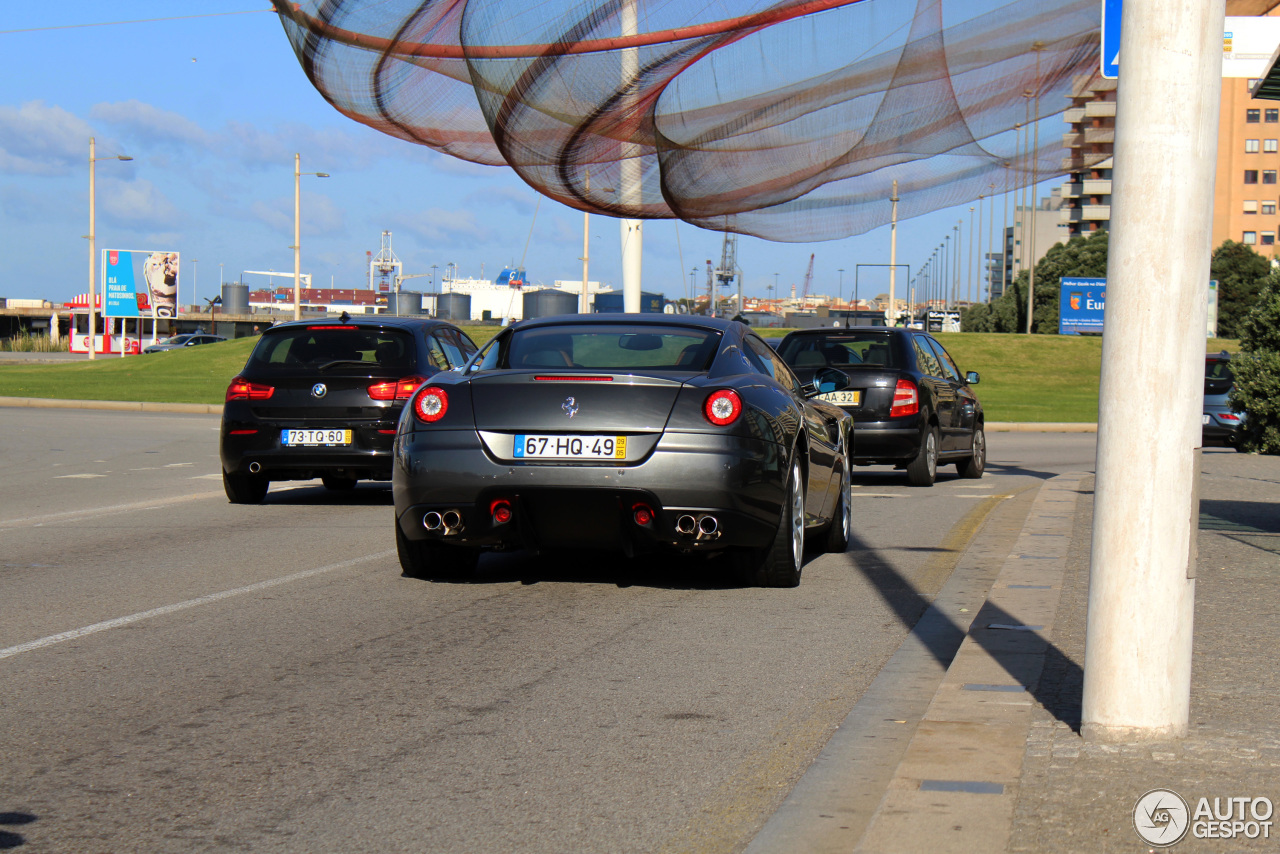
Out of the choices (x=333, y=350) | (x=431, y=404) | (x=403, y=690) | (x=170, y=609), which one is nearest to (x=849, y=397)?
(x=333, y=350)

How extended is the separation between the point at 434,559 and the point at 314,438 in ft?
13.9

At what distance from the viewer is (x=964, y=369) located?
49.2 metres

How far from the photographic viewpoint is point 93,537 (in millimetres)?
9477

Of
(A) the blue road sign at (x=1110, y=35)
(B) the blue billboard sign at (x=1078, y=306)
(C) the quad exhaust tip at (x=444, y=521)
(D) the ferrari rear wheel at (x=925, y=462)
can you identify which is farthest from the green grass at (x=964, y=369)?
(C) the quad exhaust tip at (x=444, y=521)

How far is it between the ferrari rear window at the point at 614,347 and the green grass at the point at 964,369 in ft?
61.1

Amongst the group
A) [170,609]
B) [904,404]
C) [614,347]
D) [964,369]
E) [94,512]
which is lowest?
[94,512]

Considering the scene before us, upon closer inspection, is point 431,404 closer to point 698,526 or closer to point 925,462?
point 698,526

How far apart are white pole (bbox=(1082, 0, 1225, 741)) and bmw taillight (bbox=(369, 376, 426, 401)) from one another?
27.5ft

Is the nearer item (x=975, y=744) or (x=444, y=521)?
(x=975, y=744)

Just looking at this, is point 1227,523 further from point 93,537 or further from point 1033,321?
point 1033,321

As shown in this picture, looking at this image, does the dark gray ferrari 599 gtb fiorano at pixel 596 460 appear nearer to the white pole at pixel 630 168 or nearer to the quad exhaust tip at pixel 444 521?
the quad exhaust tip at pixel 444 521

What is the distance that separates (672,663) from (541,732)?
A: 1184mm

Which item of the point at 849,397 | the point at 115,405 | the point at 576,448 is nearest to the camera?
the point at 576,448

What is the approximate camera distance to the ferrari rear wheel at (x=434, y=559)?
7.52 m
